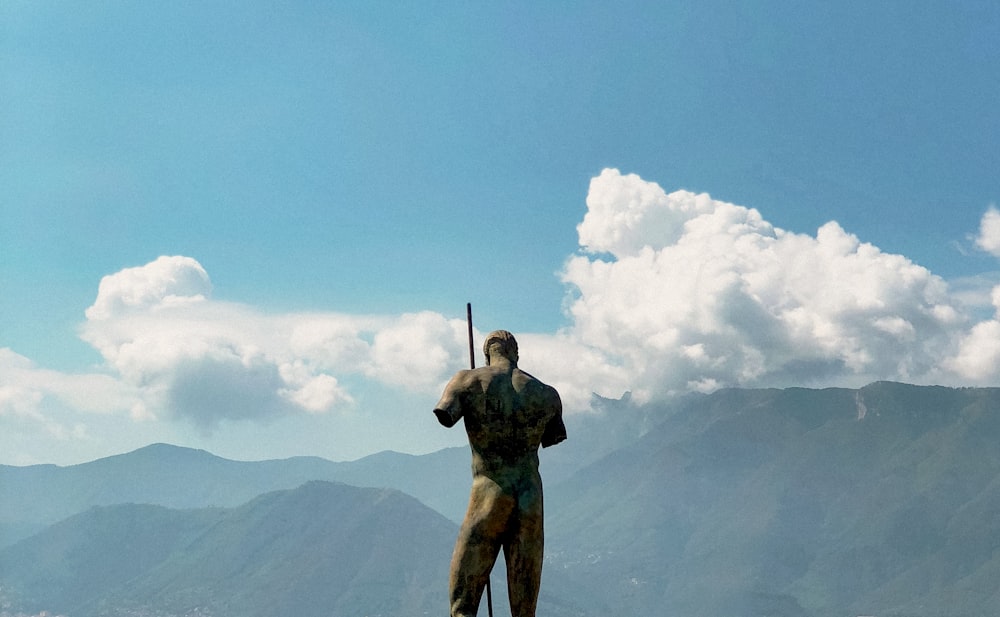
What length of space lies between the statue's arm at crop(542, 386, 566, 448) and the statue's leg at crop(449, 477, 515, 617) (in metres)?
0.98

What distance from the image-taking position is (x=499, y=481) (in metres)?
13.0

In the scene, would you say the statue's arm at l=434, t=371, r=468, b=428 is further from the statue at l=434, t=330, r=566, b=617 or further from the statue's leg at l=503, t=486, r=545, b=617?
the statue's leg at l=503, t=486, r=545, b=617

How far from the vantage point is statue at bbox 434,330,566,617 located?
42.5ft

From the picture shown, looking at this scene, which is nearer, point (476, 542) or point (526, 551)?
point (476, 542)

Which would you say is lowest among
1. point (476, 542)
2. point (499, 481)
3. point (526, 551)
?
point (526, 551)

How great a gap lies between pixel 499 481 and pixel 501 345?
1.68 meters

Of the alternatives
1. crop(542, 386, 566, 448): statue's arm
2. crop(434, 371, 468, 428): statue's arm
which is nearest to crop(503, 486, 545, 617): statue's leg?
crop(542, 386, 566, 448): statue's arm

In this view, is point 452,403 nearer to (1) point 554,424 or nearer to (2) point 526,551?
(1) point 554,424

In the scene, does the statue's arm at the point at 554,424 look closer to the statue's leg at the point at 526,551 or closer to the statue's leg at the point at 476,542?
the statue's leg at the point at 526,551

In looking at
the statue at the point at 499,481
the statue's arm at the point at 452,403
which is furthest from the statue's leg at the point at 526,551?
the statue's arm at the point at 452,403

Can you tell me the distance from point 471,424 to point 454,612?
2112 millimetres

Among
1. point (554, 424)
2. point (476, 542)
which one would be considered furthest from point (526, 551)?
point (554, 424)

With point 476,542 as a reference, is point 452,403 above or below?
above

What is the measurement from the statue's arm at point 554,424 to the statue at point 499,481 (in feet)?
0.43
